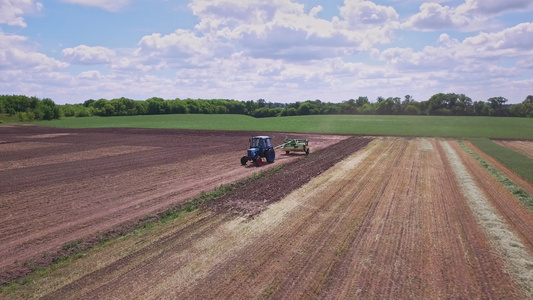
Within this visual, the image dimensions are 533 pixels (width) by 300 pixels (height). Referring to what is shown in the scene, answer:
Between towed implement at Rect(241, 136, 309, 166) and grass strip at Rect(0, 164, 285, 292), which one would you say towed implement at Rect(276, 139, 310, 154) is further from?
grass strip at Rect(0, 164, 285, 292)

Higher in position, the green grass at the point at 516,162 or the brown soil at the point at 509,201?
the green grass at the point at 516,162

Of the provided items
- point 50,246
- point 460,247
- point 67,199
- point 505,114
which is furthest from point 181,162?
point 505,114

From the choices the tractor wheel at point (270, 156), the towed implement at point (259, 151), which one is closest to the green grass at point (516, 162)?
the tractor wheel at point (270, 156)

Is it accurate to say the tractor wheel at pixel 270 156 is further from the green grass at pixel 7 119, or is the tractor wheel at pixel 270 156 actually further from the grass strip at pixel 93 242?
the green grass at pixel 7 119

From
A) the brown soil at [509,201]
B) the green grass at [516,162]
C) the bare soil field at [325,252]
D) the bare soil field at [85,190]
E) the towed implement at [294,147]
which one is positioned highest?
the towed implement at [294,147]

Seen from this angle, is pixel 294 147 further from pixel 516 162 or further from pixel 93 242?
pixel 93 242

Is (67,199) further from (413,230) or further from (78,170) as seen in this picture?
(413,230)

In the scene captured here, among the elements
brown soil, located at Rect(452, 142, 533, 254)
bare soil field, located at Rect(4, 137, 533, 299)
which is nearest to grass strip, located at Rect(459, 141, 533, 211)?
brown soil, located at Rect(452, 142, 533, 254)

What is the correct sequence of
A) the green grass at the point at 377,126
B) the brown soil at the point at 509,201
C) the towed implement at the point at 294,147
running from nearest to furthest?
the brown soil at the point at 509,201 < the towed implement at the point at 294,147 < the green grass at the point at 377,126
